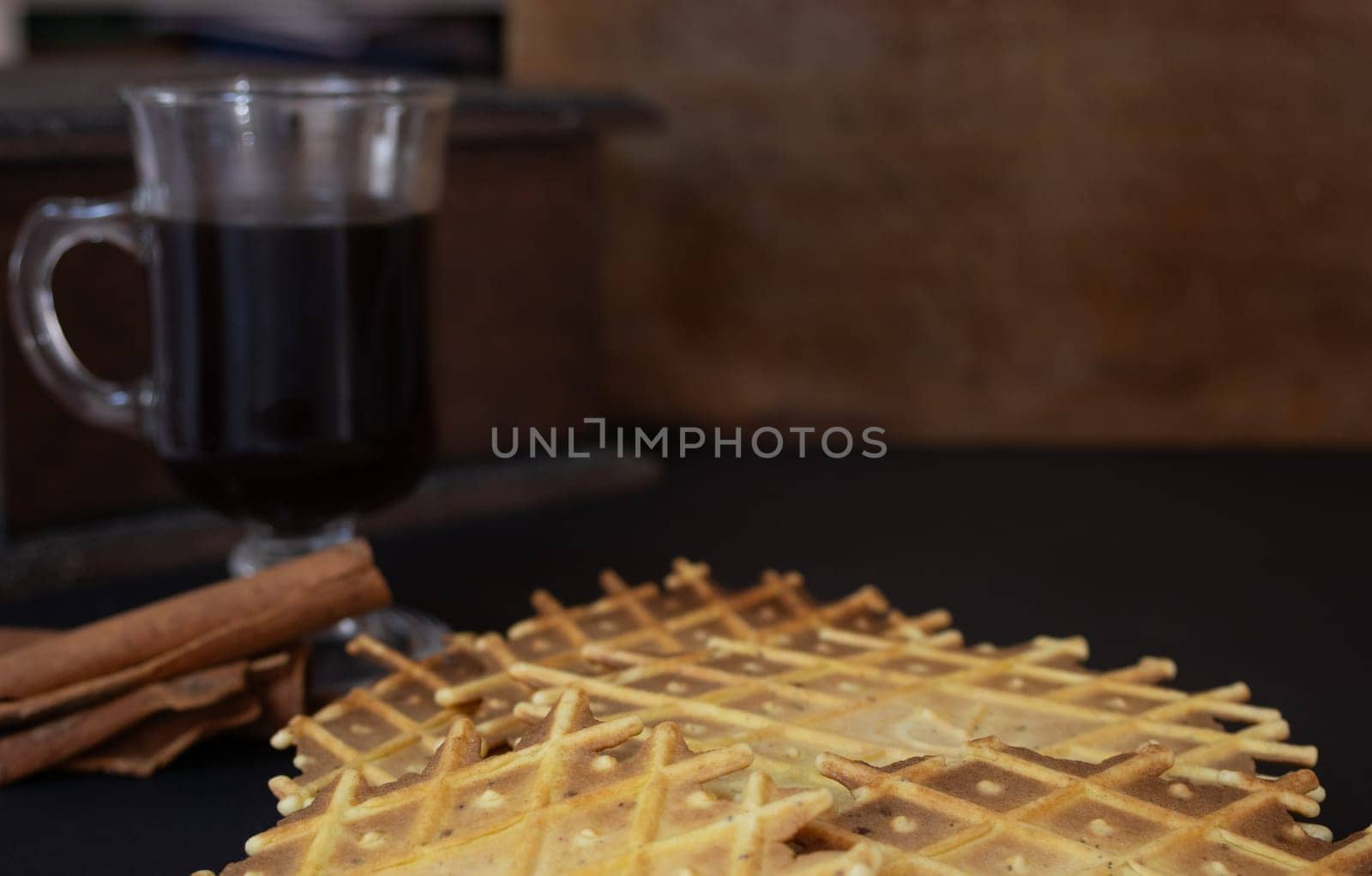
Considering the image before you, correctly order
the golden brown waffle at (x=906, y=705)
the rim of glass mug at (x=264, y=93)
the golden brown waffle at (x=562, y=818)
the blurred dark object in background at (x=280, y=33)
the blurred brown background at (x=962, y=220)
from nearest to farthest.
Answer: the golden brown waffle at (x=562, y=818)
the golden brown waffle at (x=906, y=705)
the rim of glass mug at (x=264, y=93)
the blurred brown background at (x=962, y=220)
the blurred dark object in background at (x=280, y=33)

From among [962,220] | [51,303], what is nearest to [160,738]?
[51,303]

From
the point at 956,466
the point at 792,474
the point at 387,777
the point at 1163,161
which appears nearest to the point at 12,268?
the point at 387,777

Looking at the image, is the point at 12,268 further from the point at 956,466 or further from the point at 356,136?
the point at 956,466

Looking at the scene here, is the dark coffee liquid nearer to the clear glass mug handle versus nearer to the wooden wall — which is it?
the clear glass mug handle

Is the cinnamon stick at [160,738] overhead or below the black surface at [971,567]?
overhead

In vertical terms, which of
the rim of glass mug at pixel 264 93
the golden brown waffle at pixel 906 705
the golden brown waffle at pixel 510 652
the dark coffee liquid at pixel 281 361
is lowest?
the golden brown waffle at pixel 510 652

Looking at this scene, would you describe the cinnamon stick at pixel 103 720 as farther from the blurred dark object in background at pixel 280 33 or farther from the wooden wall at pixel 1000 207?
the blurred dark object in background at pixel 280 33

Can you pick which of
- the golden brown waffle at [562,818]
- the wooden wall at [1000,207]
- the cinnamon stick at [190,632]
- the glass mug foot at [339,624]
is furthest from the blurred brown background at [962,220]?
the golden brown waffle at [562,818]

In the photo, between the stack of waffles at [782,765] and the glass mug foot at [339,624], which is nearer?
the stack of waffles at [782,765]

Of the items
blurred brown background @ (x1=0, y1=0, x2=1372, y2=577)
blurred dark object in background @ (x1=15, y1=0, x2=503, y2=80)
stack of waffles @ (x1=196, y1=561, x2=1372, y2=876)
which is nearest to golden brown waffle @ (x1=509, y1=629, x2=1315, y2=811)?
stack of waffles @ (x1=196, y1=561, x2=1372, y2=876)
